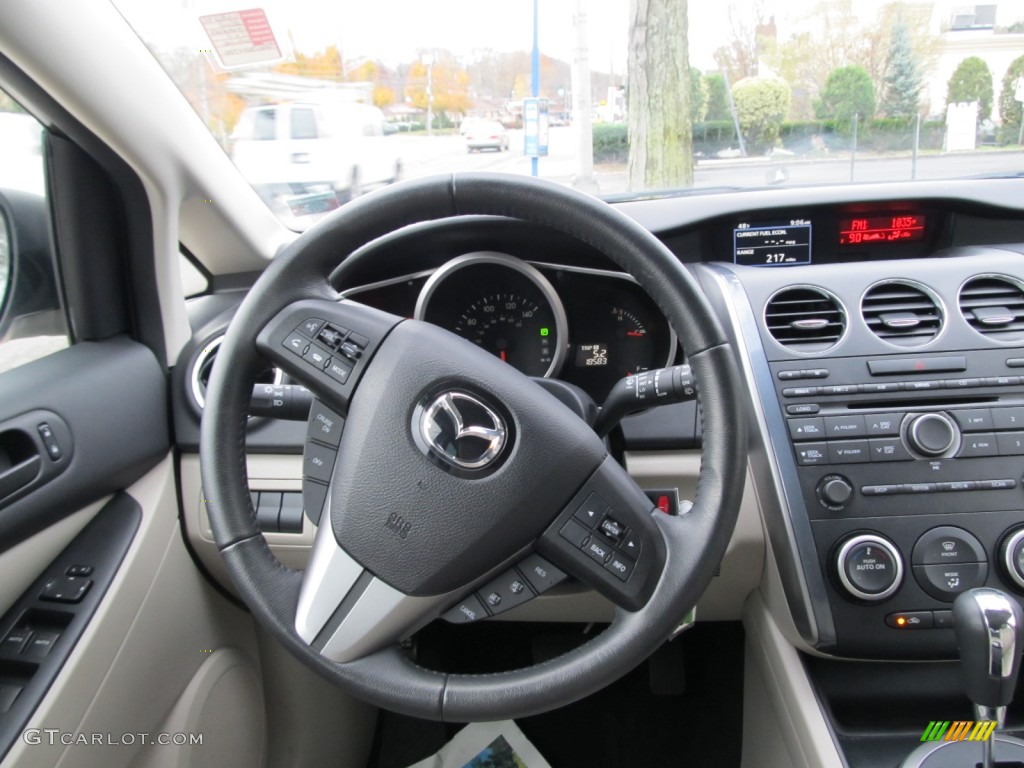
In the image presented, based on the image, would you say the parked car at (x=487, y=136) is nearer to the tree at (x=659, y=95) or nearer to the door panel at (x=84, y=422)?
the tree at (x=659, y=95)

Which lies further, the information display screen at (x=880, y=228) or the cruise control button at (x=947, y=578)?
the information display screen at (x=880, y=228)

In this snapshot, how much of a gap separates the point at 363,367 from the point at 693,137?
112cm

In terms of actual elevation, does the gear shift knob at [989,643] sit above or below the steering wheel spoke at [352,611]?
below

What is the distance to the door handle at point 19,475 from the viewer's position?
1.27 m

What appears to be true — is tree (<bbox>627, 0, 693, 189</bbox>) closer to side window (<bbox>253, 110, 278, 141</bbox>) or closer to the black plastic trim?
side window (<bbox>253, 110, 278, 141</bbox>)

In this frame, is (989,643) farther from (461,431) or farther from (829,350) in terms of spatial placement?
(461,431)

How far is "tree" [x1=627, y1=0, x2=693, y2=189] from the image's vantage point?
5.85 ft

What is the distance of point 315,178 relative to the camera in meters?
1.89

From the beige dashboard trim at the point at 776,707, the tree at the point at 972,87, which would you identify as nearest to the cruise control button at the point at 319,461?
the beige dashboard trim at the point at 776,707

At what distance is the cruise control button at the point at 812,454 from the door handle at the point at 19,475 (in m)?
1.30

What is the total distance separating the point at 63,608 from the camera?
4.43 feet

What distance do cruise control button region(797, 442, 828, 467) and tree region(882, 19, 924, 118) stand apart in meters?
0.84

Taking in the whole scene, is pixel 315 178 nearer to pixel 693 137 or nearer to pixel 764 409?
pixel 693 137

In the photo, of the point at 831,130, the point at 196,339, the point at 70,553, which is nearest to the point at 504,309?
the point at 196,339
